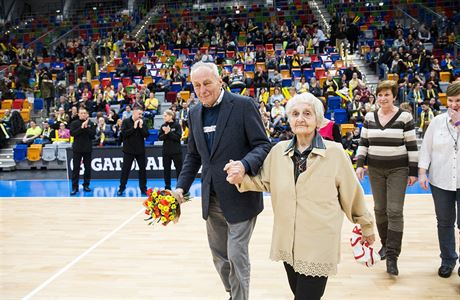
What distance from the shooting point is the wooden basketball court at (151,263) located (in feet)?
13.1

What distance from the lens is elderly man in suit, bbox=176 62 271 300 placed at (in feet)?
10.0

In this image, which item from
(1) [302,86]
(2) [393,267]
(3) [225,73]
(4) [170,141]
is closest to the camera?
(2) [393,267]

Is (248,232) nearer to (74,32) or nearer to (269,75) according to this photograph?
(269,75)

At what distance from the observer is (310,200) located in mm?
2504

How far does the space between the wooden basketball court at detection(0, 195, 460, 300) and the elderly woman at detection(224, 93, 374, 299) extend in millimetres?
1407

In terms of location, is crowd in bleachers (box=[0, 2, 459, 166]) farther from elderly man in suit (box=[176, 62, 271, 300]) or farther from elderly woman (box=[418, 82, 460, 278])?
elderly man in suit (box=[176, 62, 271, 300])

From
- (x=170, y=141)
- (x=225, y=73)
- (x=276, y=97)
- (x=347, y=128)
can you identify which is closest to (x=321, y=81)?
(x=276, y=97)

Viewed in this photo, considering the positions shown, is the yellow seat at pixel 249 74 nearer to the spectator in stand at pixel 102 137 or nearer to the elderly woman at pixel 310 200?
the spectator in stand at pixel 102 137

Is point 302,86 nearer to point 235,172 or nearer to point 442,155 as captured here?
point 442,155

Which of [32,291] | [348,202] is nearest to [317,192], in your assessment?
[348,202]

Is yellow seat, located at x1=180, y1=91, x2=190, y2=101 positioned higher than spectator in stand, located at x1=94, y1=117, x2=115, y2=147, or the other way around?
yellow seat, located at x1=180, y1=91, x2=190, y2=101

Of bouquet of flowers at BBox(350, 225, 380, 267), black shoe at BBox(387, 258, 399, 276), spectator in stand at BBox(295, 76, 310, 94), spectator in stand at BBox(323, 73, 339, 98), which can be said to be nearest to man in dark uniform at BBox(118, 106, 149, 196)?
bouquet of flowers at BBox(350, 225, 380, 267)

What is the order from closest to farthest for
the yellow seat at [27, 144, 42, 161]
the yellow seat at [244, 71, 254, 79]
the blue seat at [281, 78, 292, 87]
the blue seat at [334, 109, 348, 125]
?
the blue seat at [334, 109, 348, 125]
the yellow seat at [27, 144, 42, 161]
the blue seat at [281, 78, 292, 87]
the yellow seat at [244, 71, 254, 79]

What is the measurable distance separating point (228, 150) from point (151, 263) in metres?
2.15
